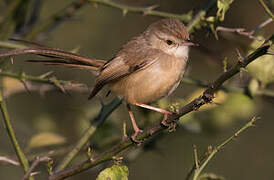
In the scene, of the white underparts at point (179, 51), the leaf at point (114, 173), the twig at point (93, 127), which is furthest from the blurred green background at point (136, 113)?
the leaf at point (114, 173)

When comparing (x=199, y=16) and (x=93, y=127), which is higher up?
(x=199, y=16)

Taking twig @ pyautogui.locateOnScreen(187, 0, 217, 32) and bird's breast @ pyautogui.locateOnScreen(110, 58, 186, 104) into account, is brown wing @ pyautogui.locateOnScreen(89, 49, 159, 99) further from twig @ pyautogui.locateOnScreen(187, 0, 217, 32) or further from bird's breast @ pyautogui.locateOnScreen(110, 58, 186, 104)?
twig @ pyautogui.locateOnScreen(187, 0, 217, 32)

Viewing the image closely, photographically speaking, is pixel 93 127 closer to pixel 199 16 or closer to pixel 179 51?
pixel 179 51

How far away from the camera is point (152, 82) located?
13.0 ft

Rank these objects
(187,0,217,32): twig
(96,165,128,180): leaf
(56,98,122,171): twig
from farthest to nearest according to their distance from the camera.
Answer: (187,0,217,32): twig → (56,98,122,171): twig → (96,165,128,180): leaf

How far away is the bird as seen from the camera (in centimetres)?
396

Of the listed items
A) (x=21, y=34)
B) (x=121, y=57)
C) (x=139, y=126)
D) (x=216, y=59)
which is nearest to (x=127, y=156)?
(x=139, y=126)

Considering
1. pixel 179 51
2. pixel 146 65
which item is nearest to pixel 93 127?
pixel 146 65

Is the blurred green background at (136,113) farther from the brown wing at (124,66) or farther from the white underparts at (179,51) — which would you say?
the brown wing at (124,66)

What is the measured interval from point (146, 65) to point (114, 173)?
1.82 meters

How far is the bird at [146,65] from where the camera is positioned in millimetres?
3963

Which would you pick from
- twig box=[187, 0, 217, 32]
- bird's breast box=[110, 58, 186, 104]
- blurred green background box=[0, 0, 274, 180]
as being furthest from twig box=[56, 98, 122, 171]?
twig box=[187, 0, 217, 32]

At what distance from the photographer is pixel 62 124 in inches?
216

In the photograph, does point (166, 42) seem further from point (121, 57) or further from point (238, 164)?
point (238, 164)
